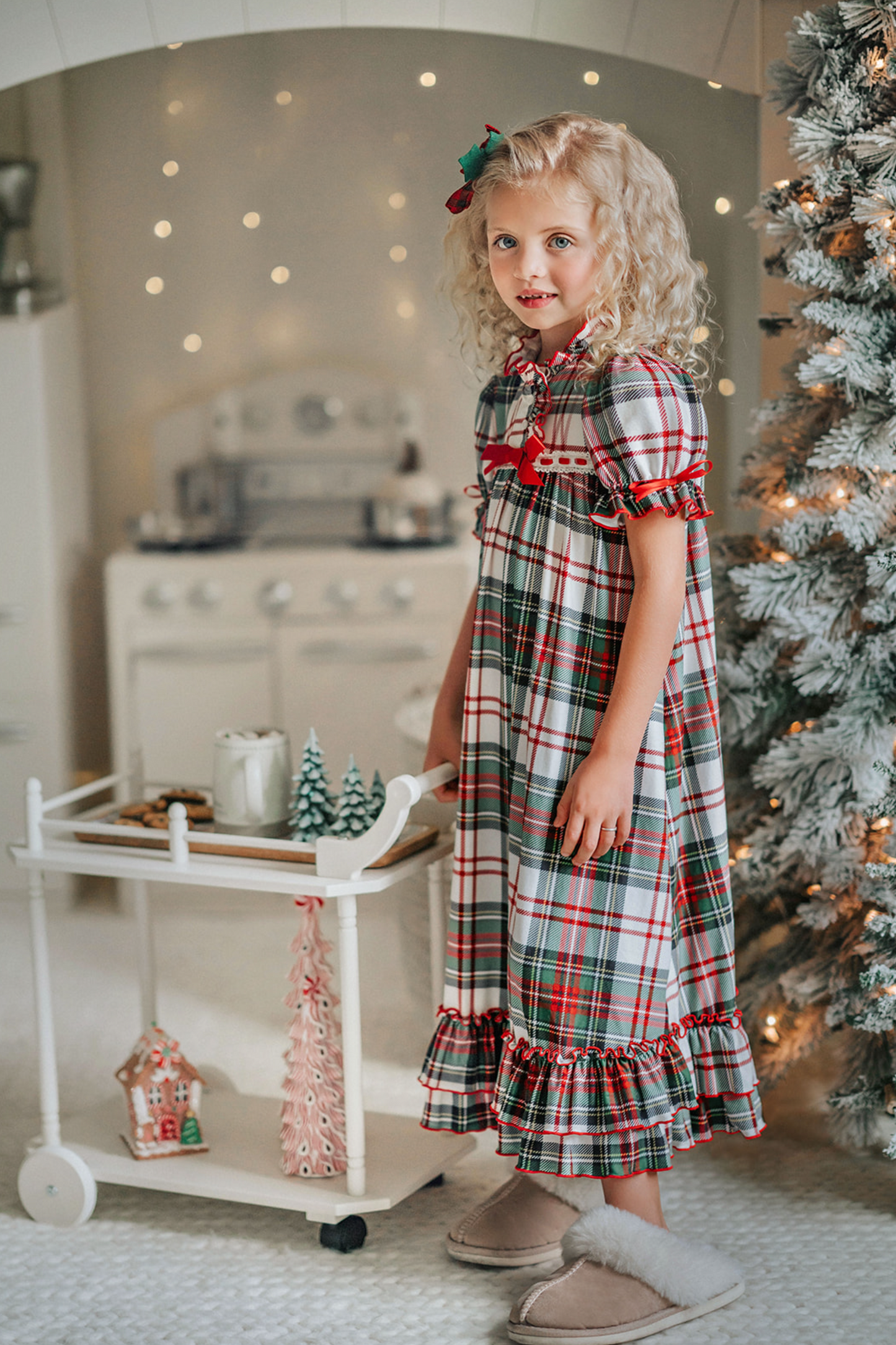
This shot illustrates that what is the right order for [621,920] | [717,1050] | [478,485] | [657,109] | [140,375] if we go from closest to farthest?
[621,920] < [717,1050] < [478,485] < [657,109] < [140,375]

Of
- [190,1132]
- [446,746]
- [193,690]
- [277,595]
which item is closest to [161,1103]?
[190,1132]

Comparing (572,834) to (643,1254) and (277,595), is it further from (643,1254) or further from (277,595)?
(277,595)

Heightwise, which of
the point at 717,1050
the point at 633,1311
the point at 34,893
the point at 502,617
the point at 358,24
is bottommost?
the point at 633,1311

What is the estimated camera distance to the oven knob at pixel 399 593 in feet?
9.59

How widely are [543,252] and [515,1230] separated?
3.74 ft

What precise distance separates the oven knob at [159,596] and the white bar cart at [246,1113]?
3.82ft

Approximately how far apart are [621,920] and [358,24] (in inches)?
55.8

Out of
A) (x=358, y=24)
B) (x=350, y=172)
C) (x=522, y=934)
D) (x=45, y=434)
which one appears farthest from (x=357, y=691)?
(x=522, y=934)

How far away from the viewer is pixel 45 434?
2.87 m

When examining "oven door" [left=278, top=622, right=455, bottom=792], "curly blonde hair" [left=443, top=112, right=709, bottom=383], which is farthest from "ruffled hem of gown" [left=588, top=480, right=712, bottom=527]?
"oven door" [left=278, top=622, right=455, bottom=792]

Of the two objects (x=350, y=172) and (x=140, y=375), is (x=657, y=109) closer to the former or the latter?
(x=350, y=172)

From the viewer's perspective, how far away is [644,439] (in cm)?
130

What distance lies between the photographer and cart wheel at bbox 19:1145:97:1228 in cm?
163

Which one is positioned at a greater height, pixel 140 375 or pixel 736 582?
pixel 140 375
